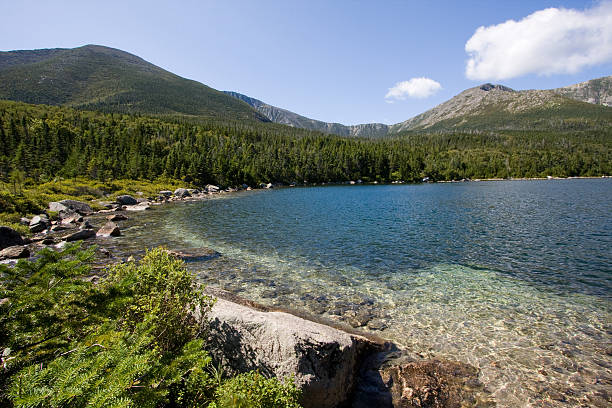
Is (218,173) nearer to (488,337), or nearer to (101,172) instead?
(101,172)

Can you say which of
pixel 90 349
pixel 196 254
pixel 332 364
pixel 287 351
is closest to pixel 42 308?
pixel 90 349

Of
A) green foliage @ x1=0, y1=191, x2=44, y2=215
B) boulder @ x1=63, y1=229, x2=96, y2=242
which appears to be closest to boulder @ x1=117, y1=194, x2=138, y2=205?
green foliage @ x1=0, y1=191, x2=44, y2=215

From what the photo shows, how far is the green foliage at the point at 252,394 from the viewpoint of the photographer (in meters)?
5.09

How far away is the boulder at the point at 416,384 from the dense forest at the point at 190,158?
7130cm

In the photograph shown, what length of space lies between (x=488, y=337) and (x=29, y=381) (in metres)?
14.5

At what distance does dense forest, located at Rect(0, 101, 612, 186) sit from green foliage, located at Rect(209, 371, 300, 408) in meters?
70.8

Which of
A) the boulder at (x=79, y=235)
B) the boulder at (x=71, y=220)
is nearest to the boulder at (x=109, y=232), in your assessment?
the boulder at (x=79, y=235)

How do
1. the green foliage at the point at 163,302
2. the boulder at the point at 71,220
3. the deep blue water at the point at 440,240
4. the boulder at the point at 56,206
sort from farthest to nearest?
the boulder at the point at 56,206
the boulder at the point at 71,220
the deep blue water at the point at 440,240
the green foliage at the point at 163,302

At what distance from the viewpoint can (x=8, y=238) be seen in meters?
26.0

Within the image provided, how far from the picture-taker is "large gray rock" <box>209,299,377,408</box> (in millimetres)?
7586

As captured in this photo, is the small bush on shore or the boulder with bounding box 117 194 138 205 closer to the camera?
the small bush on shore

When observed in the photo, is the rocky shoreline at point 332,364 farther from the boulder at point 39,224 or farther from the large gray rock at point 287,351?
the boulder at point 39,224

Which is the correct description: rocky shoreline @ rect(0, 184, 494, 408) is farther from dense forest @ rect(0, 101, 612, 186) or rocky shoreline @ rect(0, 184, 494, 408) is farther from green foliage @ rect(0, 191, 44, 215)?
dense forest @ rect(0, 101, 612, 186)

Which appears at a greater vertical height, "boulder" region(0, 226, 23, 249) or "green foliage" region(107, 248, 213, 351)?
"green foliage" region(107, 248, 213, 351)
